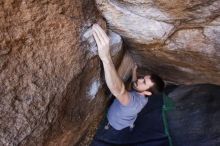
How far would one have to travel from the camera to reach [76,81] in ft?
6.81

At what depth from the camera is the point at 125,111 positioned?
2414 mm

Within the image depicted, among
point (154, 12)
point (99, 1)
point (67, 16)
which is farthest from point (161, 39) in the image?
point (67, 16)

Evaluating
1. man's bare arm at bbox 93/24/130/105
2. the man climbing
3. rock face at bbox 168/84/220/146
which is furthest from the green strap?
man's bare arm at bbox 93/24/130/105

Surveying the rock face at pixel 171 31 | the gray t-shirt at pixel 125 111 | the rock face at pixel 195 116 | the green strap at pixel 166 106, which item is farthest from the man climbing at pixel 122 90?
the rock face at pixel 195 116

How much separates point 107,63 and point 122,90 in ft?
0.76

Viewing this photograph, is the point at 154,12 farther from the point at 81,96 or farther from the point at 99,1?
the point at 81,96

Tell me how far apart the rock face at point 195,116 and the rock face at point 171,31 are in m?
0.26

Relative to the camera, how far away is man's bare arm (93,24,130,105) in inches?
79.9

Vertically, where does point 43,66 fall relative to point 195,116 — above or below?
above

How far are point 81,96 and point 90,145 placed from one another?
586 mm

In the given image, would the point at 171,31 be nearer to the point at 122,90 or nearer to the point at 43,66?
the point at 122,90

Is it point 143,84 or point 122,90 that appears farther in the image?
point 143,84

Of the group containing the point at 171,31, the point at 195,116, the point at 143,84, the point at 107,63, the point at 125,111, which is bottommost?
the point at 195,116

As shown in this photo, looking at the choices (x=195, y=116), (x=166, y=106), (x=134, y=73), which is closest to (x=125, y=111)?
(x=134, y=73)
